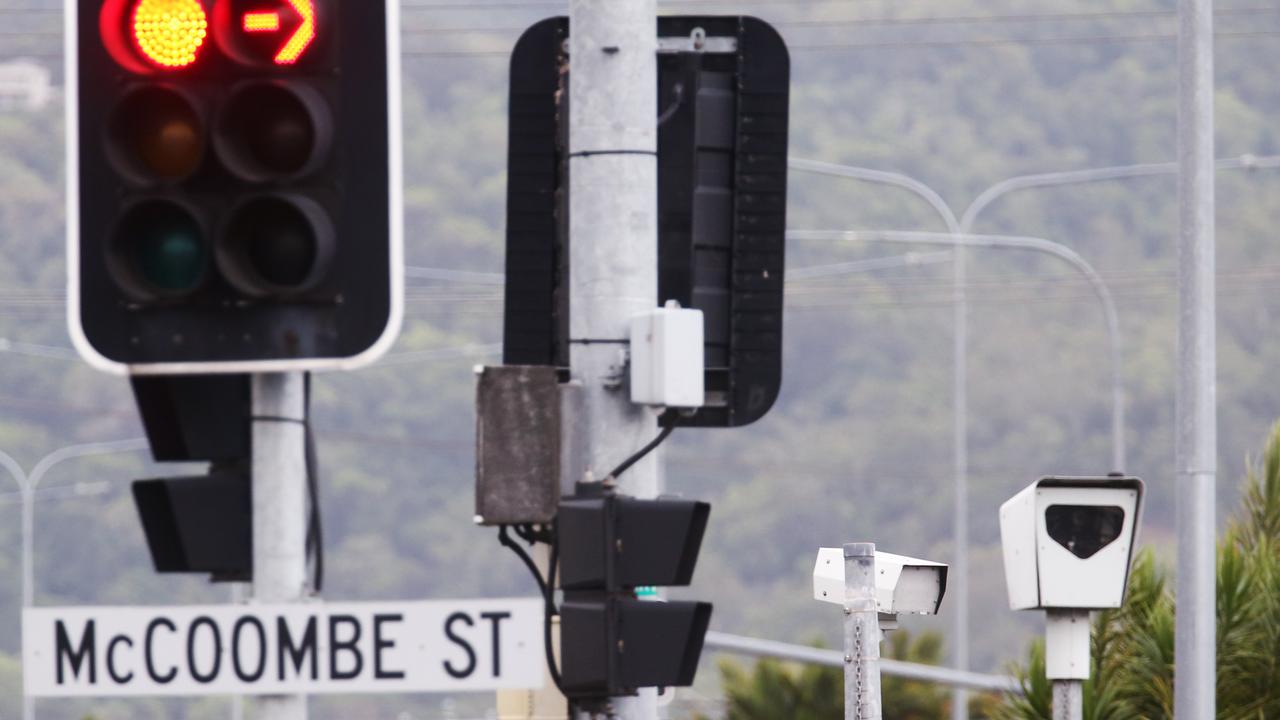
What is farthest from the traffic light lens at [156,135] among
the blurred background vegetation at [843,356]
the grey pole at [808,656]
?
the blurred background vegetation at [843,356]

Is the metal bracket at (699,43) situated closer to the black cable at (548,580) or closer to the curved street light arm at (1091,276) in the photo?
the black cable at (548,580)

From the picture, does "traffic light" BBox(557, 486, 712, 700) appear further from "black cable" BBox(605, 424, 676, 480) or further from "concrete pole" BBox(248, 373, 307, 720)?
"concrete pole" BBox(248, 373, 307, 720)

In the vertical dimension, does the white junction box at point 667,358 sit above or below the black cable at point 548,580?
above

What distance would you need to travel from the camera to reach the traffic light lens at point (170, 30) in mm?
5980

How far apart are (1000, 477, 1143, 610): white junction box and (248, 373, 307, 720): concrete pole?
2.78 meters

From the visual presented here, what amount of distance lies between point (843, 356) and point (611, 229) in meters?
102

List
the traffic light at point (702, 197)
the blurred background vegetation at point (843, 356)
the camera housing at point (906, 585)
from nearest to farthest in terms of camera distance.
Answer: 1. the camera housing at point (906, 585)
2. the traffic light at point (702, 197)
3. the blurred background vegetation at point (843, 356)

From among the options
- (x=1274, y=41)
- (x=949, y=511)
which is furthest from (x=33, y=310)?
(x=1274, y=41)

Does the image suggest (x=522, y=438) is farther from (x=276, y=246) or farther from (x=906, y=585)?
(x=276, y=246)

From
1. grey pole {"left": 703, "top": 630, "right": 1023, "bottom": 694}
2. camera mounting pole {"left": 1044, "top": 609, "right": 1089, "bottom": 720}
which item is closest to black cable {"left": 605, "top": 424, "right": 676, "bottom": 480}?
camera mounting pole {"left": 1044, "top": 609, "right": 1089, "bottom": 720}

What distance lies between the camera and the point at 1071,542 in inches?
308

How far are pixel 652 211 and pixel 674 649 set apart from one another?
1.43 m

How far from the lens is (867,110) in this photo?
123m

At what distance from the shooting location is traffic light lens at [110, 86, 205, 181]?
5910 millimetres
